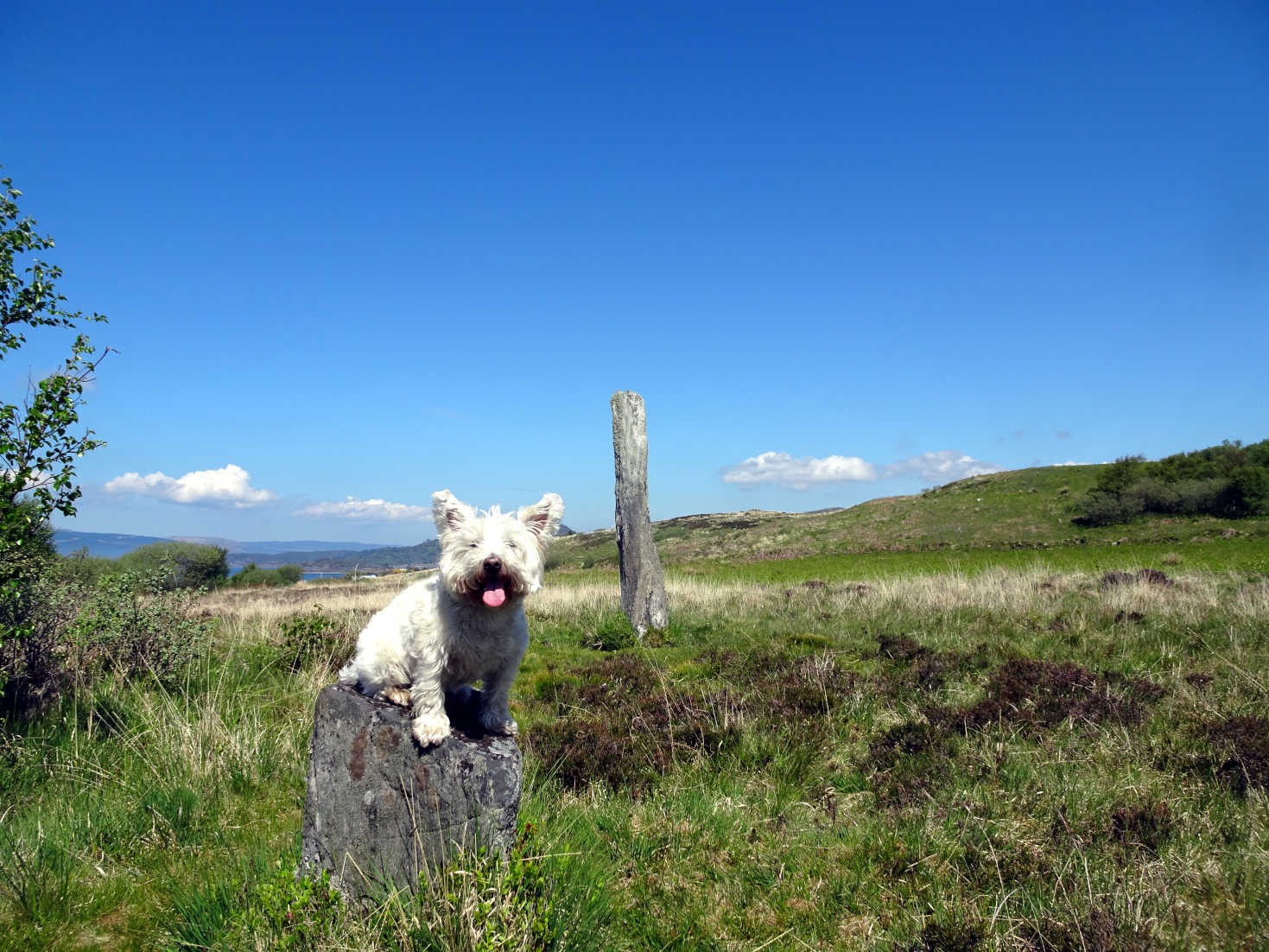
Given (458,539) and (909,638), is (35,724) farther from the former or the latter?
(909,638)

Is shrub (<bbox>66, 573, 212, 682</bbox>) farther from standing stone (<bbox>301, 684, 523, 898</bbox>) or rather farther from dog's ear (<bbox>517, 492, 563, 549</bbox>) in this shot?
dog's ear (<bbox>517, 492, 563, 549</bbox>)

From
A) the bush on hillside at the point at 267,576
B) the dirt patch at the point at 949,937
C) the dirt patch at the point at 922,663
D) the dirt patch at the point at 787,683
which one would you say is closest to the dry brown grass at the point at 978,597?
the dirt patch at the point at 922,663

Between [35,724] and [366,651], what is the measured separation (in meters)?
5.30

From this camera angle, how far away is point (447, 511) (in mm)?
4328

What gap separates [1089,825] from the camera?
473cm

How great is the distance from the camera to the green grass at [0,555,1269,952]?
3.66 meters

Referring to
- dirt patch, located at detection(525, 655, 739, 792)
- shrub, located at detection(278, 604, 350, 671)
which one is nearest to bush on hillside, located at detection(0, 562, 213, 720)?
shrub, located at detection(278, 604, 350, 671)

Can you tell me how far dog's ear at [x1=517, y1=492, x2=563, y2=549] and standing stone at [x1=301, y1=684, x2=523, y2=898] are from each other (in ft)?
4.36

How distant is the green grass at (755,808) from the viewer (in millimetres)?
3662

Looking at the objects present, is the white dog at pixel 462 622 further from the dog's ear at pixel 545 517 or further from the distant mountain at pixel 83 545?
the distant mountain at pixel 83 545

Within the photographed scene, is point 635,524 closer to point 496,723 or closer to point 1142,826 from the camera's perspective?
point 496,723

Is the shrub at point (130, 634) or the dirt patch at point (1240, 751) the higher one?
the shrub at point (130, 634)

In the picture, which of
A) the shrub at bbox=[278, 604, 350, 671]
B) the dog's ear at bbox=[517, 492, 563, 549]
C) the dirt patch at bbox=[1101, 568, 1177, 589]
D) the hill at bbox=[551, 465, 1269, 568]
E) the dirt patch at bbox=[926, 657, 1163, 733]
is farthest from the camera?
the hill at bbox=[551, 465, 1269, 568]

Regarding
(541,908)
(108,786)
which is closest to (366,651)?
(541,908)
